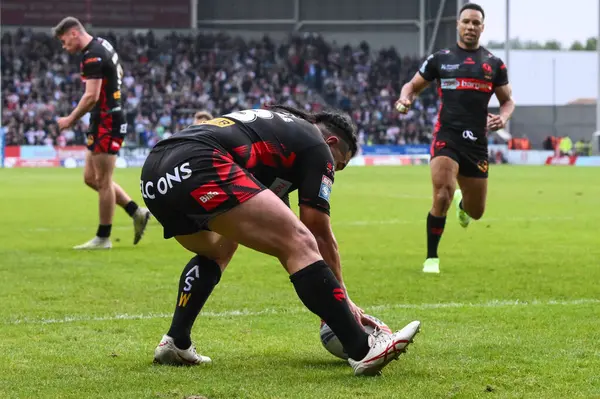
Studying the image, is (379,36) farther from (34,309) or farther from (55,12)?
(34,309)

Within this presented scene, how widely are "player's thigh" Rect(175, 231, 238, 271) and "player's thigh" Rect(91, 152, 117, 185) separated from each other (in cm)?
604

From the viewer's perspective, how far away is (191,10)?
5241 centimetres

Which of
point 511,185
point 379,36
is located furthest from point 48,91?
point 511,185

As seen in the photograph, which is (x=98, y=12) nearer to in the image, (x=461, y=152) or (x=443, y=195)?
(x=461, y=152)

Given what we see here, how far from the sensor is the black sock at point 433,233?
9336 mm

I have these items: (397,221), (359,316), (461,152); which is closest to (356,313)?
(359,316)

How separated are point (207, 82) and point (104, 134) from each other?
39428 mm

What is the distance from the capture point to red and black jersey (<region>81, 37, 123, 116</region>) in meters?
11.0

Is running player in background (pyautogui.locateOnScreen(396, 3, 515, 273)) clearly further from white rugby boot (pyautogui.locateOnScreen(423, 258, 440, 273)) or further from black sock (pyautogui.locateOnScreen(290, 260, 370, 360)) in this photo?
black sock (pyautogui.locateOnScreen(290, 260, 370, 360))

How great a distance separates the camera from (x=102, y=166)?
440 inches

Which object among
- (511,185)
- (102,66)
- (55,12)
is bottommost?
(511,185)

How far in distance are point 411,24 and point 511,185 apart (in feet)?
108

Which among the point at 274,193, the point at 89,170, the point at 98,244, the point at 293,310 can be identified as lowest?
the point at 98,244

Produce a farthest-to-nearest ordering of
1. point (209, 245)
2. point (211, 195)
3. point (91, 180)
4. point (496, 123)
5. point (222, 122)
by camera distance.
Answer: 1. point (91, 180)
2. point (496, 123)
3. point (209, 245)
4. point (222, 122)
5. point (211, 195)
